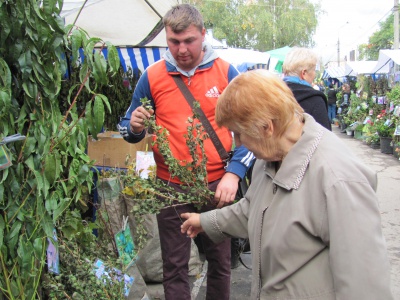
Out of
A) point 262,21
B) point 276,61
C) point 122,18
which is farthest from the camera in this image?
point 262,21

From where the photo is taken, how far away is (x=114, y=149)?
4.26 metres

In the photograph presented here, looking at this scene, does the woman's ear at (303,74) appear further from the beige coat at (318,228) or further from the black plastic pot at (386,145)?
the black plastic pot at (386,145)

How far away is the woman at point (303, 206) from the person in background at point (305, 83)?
6.24ft

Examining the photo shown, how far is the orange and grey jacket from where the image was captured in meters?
2.67

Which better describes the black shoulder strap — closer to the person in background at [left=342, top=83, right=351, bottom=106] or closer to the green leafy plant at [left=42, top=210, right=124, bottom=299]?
the green leafy plant at [left=42, top=210, right=124, bottom=299]

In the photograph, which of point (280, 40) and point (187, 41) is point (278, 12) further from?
point (187, 41)

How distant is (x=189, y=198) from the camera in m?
2.49

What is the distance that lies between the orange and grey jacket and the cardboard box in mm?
1426

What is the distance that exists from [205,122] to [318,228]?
128 cm

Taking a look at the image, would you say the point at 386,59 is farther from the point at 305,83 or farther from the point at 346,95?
the point at 305,83

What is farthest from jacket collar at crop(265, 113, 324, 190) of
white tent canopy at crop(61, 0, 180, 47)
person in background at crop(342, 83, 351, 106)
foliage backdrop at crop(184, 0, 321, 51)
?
foliage backdrop at crop(184, 0, 321, 51)

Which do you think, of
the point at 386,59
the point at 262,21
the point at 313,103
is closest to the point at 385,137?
the point at 386,59

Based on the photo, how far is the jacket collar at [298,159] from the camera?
61.1 inches

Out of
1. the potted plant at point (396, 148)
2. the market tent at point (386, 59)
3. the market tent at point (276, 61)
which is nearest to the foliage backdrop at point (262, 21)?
the market tent at point (276, 61)
